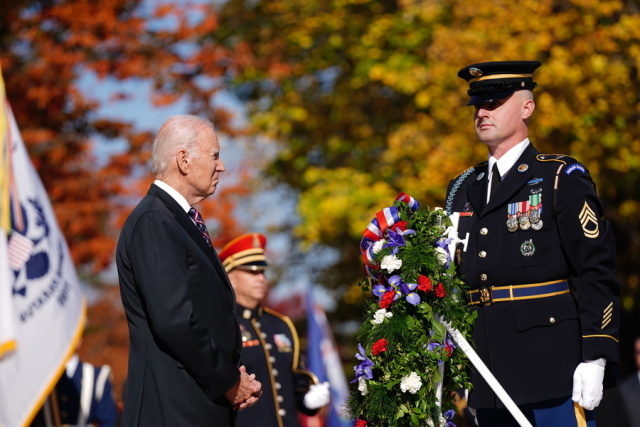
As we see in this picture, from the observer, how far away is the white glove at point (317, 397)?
6512 millimetres

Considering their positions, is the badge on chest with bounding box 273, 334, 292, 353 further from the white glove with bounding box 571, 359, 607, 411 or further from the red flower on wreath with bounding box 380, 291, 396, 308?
the white glove with bounding box 571, 359, 607, 411

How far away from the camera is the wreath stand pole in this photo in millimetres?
4223

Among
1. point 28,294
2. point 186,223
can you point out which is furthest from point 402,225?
point 28,294

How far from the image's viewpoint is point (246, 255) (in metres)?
6.96

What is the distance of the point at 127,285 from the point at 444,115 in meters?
9.24

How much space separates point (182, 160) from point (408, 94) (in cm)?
1203

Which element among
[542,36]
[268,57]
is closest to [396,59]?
[268,57]

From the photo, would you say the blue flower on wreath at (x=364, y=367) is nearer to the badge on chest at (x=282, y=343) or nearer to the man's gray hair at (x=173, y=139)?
the man's gray hair at (x=173, y=139)

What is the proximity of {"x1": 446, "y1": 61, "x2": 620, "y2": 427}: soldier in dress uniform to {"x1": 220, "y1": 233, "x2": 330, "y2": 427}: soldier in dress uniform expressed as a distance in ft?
6.92

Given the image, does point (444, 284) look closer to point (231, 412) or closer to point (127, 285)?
point (231, 412)

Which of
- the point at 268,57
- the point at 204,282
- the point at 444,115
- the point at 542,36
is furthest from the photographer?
the point at 268,57

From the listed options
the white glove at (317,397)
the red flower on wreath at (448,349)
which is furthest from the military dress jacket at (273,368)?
the red flower on wreath at (448,349)

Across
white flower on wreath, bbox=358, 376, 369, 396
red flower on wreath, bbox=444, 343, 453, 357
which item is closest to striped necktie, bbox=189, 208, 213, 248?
white flower on wreath, bbox=358, 376, 369, 396

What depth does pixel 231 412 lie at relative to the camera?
4141 mm
